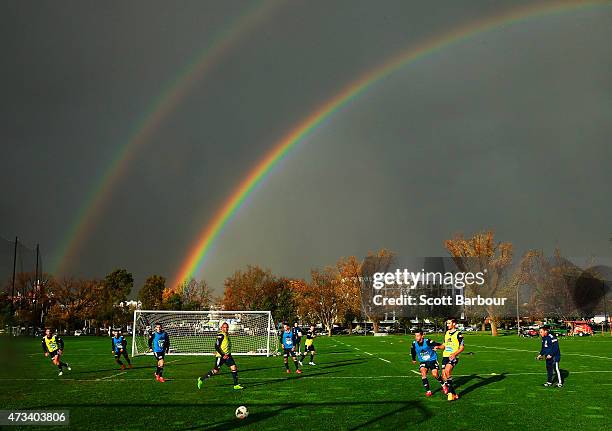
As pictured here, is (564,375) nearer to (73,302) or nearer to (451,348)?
(451,348)

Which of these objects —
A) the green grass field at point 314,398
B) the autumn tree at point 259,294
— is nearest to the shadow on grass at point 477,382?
the green grass field at point 314,398

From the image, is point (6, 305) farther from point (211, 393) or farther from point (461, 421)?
point (211, 393)

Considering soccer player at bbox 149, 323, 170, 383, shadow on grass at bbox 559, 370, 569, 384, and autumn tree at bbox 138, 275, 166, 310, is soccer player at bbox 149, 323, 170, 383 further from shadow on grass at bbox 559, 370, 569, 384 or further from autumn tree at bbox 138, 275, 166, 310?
autumn tree at bbox 138, 275, 166, 310

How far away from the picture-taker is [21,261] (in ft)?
44.4

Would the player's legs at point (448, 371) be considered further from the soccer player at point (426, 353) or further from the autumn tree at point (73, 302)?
the autumn tree at point (73, 302)

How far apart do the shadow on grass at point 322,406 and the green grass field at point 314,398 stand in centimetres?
3

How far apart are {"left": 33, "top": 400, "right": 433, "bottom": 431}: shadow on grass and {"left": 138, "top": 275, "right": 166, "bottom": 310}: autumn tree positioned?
11214 centimetres

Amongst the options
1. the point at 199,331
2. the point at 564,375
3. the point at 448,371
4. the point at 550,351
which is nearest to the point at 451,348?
the point at 448,371

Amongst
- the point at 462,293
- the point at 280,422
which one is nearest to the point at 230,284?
the point at 462,293

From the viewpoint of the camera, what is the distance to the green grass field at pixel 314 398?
14688 millimetres

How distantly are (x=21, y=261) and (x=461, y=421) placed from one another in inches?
463

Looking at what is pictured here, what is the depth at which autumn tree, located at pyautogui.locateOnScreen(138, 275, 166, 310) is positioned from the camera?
129125 mm

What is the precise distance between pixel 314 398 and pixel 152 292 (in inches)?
4934

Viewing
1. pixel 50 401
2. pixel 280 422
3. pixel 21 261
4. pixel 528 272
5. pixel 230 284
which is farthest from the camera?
pixel 230 284
